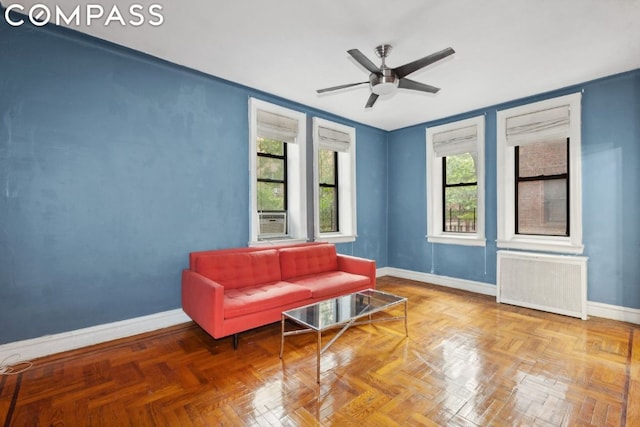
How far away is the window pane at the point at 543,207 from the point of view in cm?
412

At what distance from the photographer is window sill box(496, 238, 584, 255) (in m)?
3.80

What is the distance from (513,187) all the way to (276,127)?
3.60m

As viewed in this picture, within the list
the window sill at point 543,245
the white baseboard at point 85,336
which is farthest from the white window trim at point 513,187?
the white baseboard at point 85,336

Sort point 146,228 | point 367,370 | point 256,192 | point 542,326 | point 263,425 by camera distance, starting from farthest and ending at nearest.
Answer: point 256,192, point 542,326, point 146,228, point 367,370, point 263,425

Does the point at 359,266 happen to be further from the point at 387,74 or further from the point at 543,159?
the point at 543,159

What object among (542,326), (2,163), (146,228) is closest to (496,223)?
(542,326)

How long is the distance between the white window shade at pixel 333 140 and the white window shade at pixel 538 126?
2411 mm

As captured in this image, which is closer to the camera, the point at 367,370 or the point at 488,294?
the point at 367,370

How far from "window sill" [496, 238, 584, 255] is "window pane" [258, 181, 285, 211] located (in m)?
3.29

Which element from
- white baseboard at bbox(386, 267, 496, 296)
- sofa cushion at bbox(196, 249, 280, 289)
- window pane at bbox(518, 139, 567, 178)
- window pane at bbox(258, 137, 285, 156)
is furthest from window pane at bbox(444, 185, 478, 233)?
sofa cushion at bbox(196, 249, 280, 289)

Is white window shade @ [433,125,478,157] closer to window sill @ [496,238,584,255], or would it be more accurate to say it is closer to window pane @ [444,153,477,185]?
window pane @ [444,153,477,185]

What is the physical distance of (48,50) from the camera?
2.65 metres

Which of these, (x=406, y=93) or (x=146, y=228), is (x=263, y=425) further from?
(x=406, y=93)

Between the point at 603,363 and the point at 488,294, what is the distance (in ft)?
6.78
